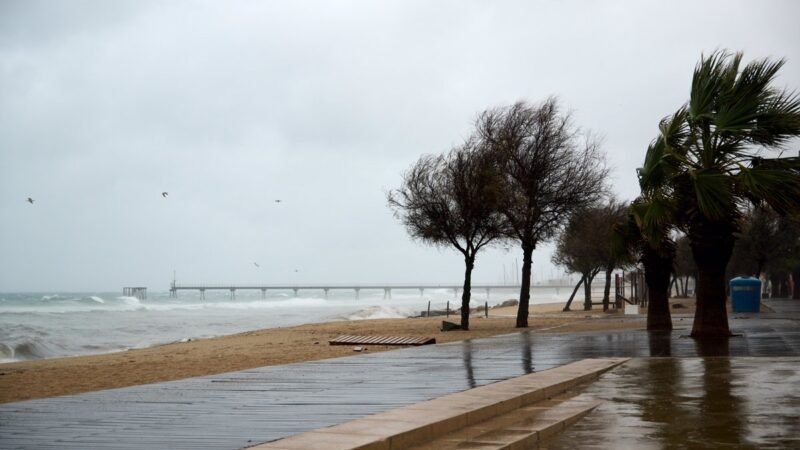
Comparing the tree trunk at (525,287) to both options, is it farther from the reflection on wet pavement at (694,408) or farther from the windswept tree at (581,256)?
the reflection on wet pavement at (694,408)

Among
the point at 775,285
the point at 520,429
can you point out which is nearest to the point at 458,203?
the point at 520,429

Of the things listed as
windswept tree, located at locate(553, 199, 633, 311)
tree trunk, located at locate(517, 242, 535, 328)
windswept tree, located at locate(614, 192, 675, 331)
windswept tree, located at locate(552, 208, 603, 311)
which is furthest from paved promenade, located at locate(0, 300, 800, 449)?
windswept tree, located at locate(552, 208, 603, 311)

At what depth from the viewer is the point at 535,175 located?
32250mm

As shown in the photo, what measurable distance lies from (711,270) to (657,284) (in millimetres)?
4120

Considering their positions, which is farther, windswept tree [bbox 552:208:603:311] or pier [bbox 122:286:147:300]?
pier [bbox 122:286:147:300]

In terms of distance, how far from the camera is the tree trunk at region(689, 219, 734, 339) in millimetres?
18453

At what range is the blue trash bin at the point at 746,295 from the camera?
35500 mm

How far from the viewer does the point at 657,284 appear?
22.8m

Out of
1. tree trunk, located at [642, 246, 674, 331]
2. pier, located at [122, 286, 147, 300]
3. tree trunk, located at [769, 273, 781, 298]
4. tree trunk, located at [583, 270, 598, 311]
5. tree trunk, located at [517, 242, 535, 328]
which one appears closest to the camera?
tree trunk, located at [642, 246, 674, 331]

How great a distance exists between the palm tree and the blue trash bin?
1807 cm

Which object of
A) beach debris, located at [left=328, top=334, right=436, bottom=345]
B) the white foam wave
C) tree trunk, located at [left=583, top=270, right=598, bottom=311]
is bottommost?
the white foam wave

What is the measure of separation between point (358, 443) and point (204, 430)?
1.91 metres

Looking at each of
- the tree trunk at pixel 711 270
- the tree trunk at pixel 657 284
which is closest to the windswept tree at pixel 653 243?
the tree trunk at pixel 657 284

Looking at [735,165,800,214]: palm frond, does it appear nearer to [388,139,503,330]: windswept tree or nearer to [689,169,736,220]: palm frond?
[689,169,736,220]: palm frond
